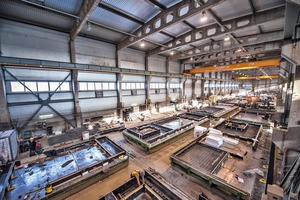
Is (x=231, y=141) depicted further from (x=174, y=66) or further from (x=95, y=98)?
(x=174, y=66)

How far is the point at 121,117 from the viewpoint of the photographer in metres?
9.13

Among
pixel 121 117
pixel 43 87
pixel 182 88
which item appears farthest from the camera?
pixel 182 88

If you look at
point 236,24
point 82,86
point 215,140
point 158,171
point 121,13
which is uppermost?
point 121,13

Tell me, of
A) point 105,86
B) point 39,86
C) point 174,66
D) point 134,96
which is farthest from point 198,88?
point 39,86

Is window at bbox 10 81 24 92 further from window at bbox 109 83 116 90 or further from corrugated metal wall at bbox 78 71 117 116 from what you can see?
window at bbox 109 83 116 90

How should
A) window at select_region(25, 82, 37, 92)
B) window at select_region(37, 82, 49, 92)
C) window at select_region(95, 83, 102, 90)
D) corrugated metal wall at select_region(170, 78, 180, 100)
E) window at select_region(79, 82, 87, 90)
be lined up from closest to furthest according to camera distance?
window at select_region(25, 82, 37, 92) → window at select_region(37, 82, 49, 92) → window at select_region(79, 82, 87, 90) → window at select_region(95, 83, 102, 90) → corrugated metal wall at select_region(170, 78, 180, 100)

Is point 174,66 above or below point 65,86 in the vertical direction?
above

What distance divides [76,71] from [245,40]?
1128 centimetres

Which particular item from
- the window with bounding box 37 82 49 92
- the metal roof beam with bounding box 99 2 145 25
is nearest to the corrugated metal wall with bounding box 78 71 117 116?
the window with bounding box 37 82 49 92

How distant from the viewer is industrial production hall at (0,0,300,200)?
279 cm

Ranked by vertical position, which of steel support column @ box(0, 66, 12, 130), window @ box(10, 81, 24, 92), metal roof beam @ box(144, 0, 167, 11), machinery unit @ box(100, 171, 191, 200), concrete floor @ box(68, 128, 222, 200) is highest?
metal roof beam @ box(144, 0, 167, 11)

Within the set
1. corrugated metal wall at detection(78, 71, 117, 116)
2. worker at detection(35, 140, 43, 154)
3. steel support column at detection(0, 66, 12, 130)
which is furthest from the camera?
corrugated metal wall at detection(78, 71, 117, 116)

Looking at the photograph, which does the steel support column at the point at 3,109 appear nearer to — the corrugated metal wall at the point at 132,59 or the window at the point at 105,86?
the window at the point at 105,86

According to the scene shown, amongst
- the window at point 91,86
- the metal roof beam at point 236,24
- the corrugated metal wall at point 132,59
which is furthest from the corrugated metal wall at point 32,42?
the metal roof beam at point 236,24
